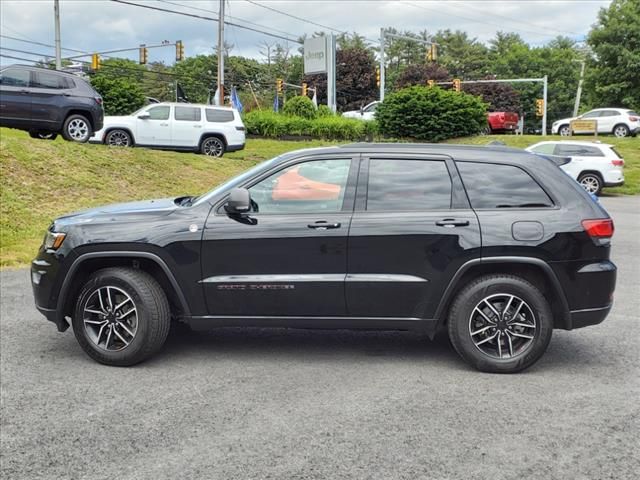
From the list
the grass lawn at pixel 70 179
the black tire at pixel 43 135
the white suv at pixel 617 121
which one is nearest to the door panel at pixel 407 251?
the grass lawn at pixel 70 179

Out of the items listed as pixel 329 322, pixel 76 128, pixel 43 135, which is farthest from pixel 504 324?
pixel 43 135

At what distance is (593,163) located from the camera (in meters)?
19.2

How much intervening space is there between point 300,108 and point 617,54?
60.1 feet

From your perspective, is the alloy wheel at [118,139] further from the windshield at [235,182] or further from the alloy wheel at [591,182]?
the windshield at [235,182]

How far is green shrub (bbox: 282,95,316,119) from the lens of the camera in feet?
101

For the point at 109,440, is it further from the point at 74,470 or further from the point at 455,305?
the point at 455,305

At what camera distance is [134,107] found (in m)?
34.8

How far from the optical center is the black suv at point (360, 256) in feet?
15.9

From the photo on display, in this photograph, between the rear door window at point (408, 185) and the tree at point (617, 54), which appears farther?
the tree at point (617, 54)

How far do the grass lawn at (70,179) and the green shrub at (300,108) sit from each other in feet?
37.3

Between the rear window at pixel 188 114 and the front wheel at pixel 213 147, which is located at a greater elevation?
the rear window at pixel 188 114

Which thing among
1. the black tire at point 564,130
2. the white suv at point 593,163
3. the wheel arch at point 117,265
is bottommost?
the wheel arch at point 117,265

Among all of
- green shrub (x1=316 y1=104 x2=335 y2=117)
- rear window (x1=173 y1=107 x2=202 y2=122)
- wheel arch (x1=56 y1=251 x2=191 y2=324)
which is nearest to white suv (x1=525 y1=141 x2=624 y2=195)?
rear window (x1=173 y1=107 x2=202 y2=122)

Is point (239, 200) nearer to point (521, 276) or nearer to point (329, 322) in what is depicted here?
point (329, 322)
